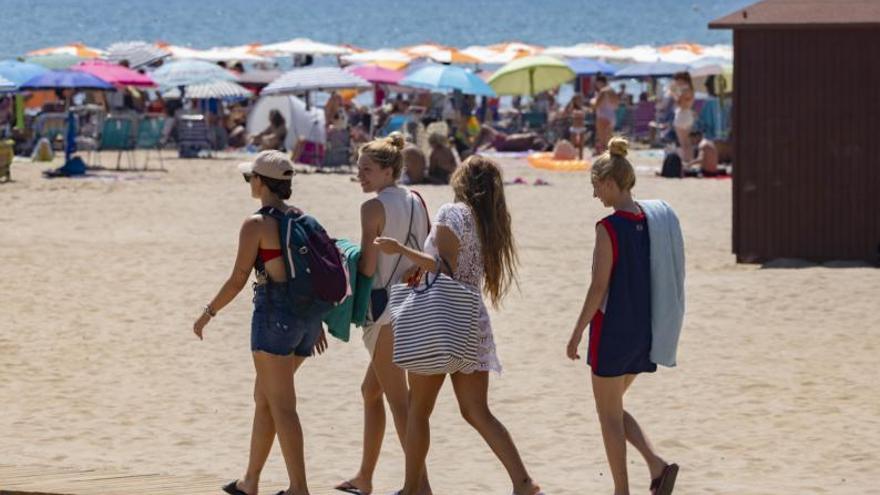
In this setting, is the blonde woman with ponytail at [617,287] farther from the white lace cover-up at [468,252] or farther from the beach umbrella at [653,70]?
the beach umbrella at [653,70]

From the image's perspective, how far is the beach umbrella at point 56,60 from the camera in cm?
3322

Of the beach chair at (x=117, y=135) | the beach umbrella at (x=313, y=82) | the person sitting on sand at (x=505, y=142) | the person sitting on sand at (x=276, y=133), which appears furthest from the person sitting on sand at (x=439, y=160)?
the person sitting on sand at (x=505, y=142)

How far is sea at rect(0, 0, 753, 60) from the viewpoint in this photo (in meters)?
95.1

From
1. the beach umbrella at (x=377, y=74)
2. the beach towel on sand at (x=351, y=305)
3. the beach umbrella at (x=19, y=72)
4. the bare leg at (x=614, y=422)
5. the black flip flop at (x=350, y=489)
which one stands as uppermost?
the beach umbrella at (x=19, y=72)

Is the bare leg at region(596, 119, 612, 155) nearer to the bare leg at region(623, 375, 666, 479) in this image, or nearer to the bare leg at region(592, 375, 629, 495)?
the bare leg at region(623, 375, 666, 479)

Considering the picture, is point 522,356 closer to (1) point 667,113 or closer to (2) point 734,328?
(2) point 734,328

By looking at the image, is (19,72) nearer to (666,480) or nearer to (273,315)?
(273,315)

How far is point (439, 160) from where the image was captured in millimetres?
20156

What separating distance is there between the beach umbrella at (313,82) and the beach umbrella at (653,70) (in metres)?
8.55

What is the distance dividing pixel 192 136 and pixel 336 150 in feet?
10.2

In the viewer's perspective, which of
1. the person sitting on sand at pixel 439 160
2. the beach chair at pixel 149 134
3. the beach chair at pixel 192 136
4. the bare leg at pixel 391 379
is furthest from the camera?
the beach chair at pixel 192 136

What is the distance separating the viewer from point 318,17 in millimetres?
123250

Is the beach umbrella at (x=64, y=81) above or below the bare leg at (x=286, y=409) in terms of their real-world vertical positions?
above

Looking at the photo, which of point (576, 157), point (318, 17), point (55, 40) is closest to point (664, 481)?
point (576, 157)
